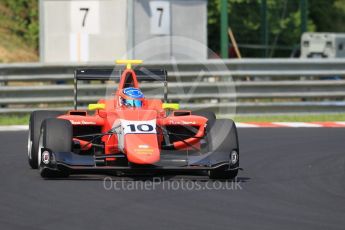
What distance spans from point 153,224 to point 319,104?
1200 centimetres

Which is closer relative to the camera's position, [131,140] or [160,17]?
[131,140]

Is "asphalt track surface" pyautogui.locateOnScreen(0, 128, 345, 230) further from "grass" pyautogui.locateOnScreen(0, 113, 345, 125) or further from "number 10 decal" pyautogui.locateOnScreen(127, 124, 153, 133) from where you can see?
"grass" pyautogui.locateOnScreen(0, 113, 345, 125)

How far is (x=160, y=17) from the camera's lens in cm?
2364

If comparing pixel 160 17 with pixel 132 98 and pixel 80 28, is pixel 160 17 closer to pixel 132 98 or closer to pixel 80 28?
pixel 80 28

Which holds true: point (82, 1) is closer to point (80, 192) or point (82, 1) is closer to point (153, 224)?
point (80, 192)

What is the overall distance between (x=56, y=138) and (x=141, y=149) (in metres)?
0.93

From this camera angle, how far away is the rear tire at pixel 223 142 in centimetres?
1040

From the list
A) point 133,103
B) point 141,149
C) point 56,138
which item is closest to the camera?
point 141,149

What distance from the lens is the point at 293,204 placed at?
28.5 ft

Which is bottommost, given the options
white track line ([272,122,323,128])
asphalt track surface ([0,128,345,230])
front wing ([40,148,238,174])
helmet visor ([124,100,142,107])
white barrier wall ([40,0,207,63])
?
white track line ([272,122,323,128])

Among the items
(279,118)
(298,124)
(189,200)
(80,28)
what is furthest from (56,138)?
(80,28)

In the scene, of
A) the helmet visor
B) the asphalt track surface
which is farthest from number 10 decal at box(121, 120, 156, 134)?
the helmet visor

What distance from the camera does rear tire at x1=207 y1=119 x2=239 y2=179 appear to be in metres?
10.4

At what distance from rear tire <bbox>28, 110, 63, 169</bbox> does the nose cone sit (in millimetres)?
1424
